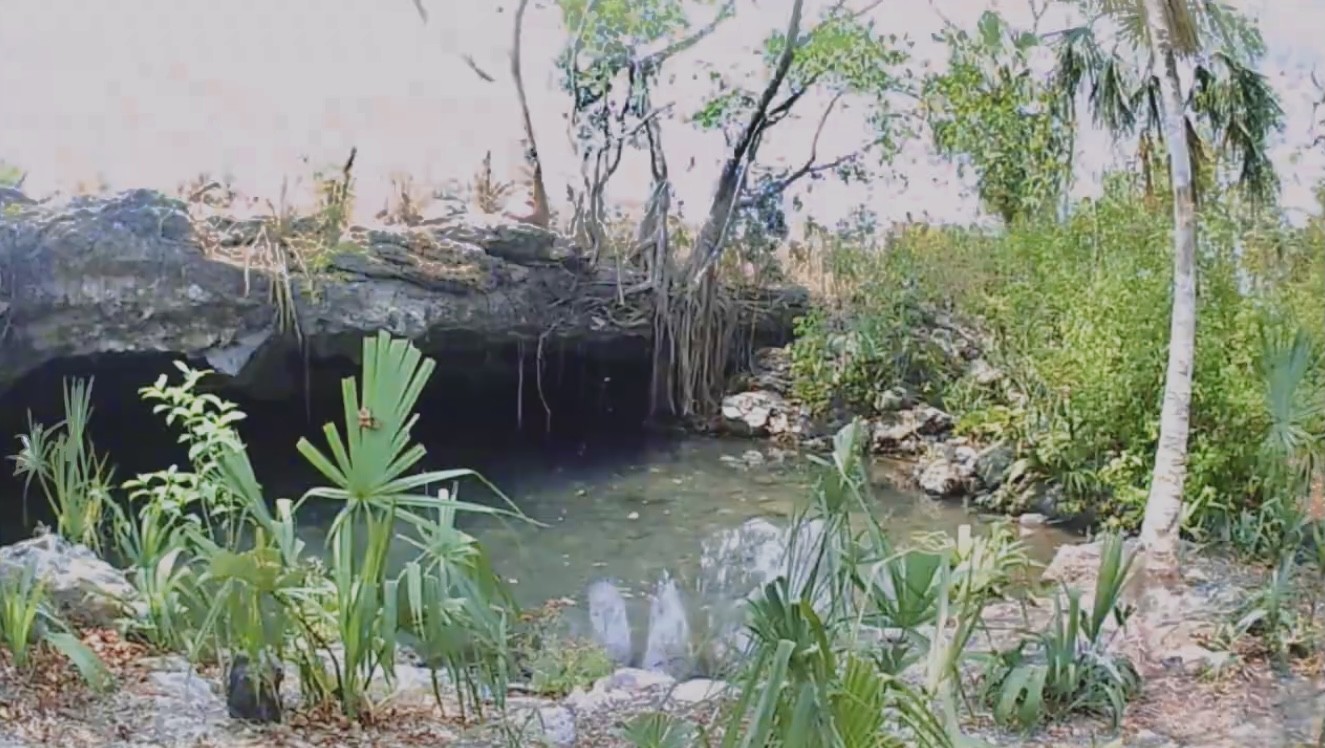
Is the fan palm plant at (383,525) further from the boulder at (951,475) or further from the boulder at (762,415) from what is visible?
the boulder at (762,415)

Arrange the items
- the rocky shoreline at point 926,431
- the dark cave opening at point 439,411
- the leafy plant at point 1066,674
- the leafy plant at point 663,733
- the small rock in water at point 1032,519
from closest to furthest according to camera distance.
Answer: the leafy plant at point 663,733, the leafy plant at point 1066,674, the small rock in water at point 1032,519, the rocky shoreline at point 926,431, the dark cave opening at point 439,411

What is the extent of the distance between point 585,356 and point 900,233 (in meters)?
2.14

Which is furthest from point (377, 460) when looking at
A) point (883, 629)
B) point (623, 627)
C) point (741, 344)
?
point (741, 344)

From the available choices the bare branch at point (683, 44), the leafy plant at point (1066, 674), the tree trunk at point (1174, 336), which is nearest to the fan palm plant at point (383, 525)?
the leafy plant at point (1066, 674)

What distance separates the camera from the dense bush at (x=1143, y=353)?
162 inches

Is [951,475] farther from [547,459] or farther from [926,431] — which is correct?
[547,459]

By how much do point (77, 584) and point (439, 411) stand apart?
463 cm

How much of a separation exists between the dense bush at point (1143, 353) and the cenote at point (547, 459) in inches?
18.7

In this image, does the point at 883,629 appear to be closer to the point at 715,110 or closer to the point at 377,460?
the point at 377,460

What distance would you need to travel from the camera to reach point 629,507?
211 inches

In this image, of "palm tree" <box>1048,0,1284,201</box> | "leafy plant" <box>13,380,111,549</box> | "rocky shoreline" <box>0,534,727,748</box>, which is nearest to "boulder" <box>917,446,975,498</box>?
"palm tree" <box>1048,0,1284,201</box>

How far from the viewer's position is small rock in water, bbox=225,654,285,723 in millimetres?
2195

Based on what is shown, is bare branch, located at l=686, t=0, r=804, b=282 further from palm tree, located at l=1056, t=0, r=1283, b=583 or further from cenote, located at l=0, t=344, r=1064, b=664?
palm tree, located at l=1056, t=0, r=1283, b=583

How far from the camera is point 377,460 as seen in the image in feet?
6.64
